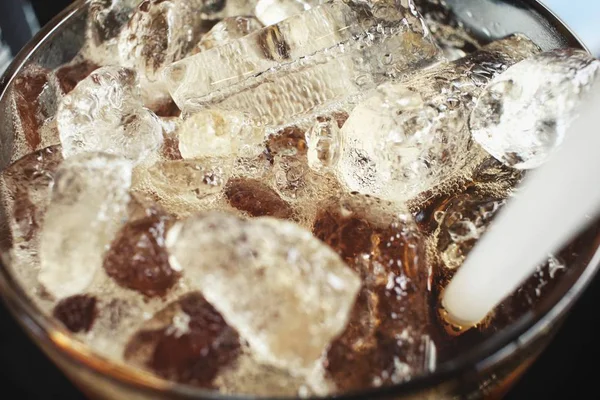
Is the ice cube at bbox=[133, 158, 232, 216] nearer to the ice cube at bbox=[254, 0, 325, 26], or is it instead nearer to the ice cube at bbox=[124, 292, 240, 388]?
the ice cube at bbox=[124, 292, 240, 388]

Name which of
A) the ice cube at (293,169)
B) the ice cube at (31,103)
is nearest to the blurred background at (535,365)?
the ice cube at (31,103)

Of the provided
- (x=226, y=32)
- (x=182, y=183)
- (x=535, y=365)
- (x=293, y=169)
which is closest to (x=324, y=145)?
(x=293, y=169)

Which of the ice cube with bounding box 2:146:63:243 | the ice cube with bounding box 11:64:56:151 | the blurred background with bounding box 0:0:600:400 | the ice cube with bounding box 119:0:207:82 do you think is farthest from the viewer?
the blurred background with bounding box 0:0:600:400

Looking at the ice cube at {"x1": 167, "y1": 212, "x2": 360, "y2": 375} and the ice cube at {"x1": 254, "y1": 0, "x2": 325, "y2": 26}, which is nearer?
the ice cube at {"x1": 167, "y1": 212, "x2": 360, "y2": 375}

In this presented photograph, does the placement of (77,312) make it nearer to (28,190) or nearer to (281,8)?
(28,190)

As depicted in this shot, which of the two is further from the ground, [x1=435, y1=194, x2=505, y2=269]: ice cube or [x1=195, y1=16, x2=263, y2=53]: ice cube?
[x1=195, y1=16, x2=263, y2=53]: ice cube

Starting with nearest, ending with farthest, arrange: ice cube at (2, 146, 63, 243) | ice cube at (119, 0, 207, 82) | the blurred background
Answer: ice cube at (2, 146, 63, 243)
ice cube at (119, 0, 207, 82)
the blurred background

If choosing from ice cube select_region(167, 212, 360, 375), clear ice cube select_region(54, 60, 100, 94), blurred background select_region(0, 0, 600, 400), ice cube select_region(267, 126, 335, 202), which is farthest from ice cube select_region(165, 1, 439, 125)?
blurred background select_region(0, 0, 600, 400)

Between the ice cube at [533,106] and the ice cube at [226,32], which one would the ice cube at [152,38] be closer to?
the ice cube at [226,32]
